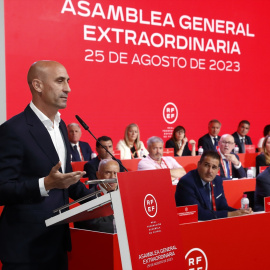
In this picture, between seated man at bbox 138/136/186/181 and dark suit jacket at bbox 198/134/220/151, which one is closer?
seated man at bbox 138/136/186/181

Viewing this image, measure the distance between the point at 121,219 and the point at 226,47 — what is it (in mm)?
8909

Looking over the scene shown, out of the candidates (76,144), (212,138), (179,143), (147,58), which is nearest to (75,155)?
(76,144)

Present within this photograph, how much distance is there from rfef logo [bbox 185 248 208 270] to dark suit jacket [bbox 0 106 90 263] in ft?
2.97

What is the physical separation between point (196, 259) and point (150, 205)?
98 cm

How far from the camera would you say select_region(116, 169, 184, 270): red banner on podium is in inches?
67.9

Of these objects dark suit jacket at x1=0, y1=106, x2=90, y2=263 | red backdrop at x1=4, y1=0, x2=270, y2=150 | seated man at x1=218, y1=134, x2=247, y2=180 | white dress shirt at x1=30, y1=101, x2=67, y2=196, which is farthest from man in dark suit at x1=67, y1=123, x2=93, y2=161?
dark suit jacket at x1=0, y1=106, x2=90, y2=263

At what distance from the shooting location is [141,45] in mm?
9031

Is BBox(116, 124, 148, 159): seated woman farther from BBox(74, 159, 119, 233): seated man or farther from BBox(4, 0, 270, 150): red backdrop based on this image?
BBox(74, 159, 119, 233): seated man

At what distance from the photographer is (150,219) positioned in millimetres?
1826

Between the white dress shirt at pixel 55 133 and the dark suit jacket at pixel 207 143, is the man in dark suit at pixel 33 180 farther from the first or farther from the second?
the dark suit jacket at pixel 207 143

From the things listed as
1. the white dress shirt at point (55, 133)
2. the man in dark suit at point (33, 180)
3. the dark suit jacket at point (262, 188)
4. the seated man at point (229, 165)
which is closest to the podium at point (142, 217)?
the man in dark suit at point (33, 180)

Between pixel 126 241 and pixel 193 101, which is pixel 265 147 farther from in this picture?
pixel 126 241

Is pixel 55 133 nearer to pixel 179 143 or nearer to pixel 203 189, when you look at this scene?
pixel 203 189

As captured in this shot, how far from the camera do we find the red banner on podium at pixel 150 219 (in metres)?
1.72
